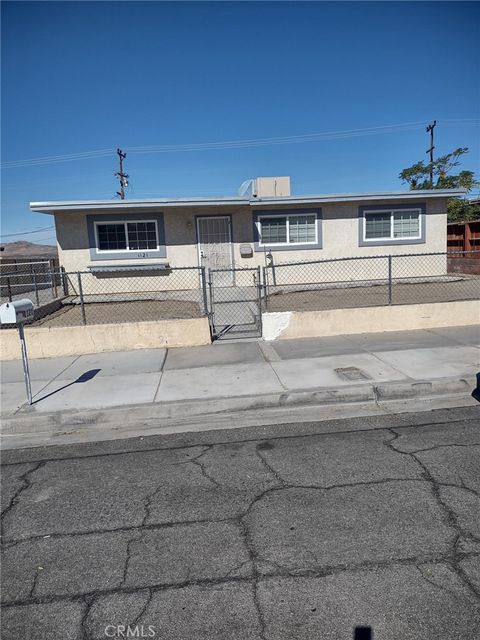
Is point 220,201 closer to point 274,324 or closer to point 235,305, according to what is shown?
point 235,305

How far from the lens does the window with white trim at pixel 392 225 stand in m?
15.5

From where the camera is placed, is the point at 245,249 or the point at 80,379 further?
the point at 245,249

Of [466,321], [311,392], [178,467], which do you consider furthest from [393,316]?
[178,467]

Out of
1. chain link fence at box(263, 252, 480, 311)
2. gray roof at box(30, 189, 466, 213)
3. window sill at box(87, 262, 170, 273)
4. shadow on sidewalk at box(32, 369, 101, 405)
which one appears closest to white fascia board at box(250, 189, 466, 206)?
gray roof at box(30, 189, 466, 213)

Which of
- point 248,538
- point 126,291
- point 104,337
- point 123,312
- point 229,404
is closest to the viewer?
point 248,538

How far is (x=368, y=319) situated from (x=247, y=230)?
22.4ft

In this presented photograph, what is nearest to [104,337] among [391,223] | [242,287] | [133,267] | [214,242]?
[133,267]

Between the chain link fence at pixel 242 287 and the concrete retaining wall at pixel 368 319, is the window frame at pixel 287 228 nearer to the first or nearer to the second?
the chain link fence at pixel 242 287

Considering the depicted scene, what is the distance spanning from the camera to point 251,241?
15156mm

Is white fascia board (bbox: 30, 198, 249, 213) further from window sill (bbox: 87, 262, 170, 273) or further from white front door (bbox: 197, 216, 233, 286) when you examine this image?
window sill (bbox: 87, 262, 170, 273)

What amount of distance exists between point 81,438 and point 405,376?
430cm

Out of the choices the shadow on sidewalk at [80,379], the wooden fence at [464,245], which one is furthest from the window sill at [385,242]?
the shadow on sidewalk at [80,379]

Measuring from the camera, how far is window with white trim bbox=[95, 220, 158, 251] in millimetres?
14648

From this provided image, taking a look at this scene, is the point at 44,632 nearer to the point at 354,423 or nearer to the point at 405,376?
the point at 354,423
